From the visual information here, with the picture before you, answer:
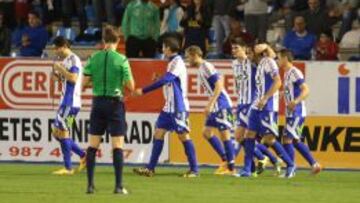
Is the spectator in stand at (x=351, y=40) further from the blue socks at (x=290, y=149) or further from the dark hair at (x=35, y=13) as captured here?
the dark hair at (x=35, y=13)

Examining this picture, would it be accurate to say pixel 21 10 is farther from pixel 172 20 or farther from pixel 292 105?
pixel 292 105

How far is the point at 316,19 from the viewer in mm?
26859

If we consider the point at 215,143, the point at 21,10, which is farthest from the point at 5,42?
the point at 215,143

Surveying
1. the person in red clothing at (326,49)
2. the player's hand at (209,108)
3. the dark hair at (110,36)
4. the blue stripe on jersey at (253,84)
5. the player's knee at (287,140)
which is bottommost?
the player's knee at (287,140)

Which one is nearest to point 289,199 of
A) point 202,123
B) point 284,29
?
point 202,123

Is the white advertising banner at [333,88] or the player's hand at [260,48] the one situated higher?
the player's hand at [260,48]

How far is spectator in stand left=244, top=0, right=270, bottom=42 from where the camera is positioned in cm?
2762

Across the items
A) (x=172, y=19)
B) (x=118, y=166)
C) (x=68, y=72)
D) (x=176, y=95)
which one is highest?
(x=172, y=19)

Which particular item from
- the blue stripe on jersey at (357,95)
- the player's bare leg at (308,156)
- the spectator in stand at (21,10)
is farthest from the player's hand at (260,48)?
the spectator in stand at (21,10)

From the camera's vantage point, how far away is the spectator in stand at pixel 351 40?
26703mm

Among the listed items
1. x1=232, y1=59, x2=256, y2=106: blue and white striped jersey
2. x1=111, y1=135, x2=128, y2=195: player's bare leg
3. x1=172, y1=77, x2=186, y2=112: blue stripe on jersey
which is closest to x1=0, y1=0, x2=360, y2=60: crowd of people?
x1=232, y1=59, x2=256, y2=106: blue and white striped jersey

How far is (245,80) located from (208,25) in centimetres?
567

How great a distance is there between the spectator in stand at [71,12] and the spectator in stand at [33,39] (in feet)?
4.20

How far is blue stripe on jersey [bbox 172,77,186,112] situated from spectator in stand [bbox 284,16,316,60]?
5530 mm
